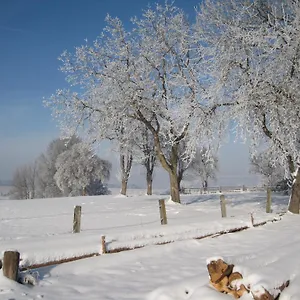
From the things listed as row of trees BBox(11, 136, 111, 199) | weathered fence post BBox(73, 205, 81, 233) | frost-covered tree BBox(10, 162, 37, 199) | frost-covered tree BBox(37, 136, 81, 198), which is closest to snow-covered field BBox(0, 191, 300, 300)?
weathered fence post BBox(73, 205, 81, 233)

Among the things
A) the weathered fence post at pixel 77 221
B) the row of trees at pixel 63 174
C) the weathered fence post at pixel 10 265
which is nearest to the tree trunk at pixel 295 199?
the weathered fence post at pixel 77 221

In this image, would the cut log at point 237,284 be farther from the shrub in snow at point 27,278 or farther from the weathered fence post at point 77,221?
the weathered fence post at point 77,221

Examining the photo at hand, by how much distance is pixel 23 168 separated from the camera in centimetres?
6725

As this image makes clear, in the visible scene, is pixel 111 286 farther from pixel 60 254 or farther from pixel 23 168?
pixel 23 168

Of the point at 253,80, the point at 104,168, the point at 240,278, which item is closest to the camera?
the point at 240,278

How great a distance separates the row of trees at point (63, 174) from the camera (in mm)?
45156

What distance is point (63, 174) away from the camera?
4541 centimetres

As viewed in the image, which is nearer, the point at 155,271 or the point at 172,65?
the point at 155,271

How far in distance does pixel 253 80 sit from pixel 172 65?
24.5 feet

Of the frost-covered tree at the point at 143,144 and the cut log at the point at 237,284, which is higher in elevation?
the frost-covered tree at the point at 143,144

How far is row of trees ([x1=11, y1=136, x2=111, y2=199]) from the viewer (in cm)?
4516

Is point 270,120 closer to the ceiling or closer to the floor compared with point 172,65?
closer to the floor

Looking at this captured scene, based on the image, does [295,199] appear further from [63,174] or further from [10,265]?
[63,174]

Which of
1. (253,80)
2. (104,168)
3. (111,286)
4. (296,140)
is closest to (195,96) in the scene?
(253,80)
